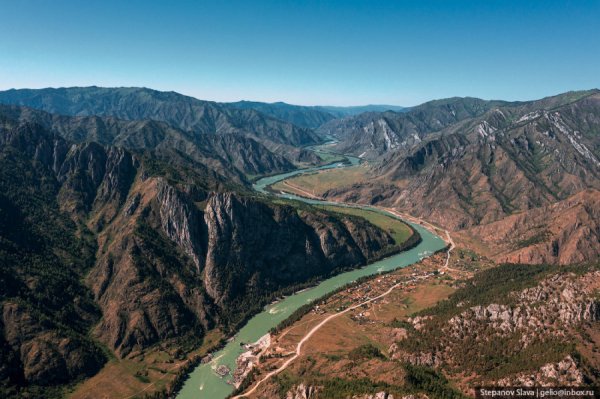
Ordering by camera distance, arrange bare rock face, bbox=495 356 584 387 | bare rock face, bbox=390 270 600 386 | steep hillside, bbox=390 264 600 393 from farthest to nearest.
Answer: bare rock face, bbox=390 270 600 386
steep hillside, bbox=390 264 600 393
bare rock face, bbox=495 356 584 387

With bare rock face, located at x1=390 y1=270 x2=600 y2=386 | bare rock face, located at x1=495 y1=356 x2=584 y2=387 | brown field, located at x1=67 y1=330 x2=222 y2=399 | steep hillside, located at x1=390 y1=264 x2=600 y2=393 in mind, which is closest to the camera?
bare rock face, located at x1=495 y1=356 x2=584 y2=387

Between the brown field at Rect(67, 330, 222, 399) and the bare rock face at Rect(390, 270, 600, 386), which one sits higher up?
the bare rock face at Rect(390, 270, 600, 386)

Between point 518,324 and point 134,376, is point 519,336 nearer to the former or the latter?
point 518,324

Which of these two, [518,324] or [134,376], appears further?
[134,376]

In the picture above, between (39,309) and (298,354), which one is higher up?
(39,309)

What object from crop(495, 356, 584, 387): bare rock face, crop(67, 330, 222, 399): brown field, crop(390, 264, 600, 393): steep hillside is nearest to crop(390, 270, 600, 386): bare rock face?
crop(390, 264, 600, 393): steep hillside

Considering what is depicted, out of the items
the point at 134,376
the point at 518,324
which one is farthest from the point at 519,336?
the point at 134,376

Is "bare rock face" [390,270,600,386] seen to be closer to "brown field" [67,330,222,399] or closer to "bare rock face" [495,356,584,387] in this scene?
"bare rock face" [495,356,584,387]

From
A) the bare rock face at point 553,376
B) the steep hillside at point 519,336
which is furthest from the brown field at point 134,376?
the bare rock face at point 553,376

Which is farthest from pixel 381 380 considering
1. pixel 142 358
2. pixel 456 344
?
pixel 142 358

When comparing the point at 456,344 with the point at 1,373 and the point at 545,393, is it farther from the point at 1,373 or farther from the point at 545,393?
the point at 1,373

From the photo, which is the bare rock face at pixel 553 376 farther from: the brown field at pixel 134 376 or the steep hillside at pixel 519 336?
the brown field at pixel 134 376
